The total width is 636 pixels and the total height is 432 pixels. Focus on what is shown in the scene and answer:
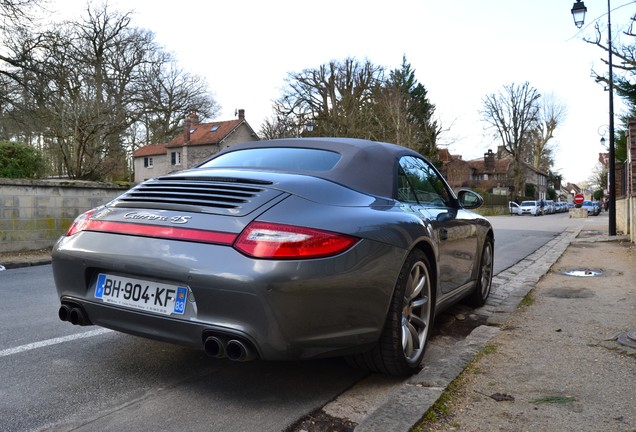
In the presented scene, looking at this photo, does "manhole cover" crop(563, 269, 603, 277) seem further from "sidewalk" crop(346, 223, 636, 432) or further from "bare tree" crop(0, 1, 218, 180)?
"bare tree" crop(0, 1, 218, 180)

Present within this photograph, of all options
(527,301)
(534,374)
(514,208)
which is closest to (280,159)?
(534,374)

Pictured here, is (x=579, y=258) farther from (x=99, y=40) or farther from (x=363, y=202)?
(x=99, y=40)

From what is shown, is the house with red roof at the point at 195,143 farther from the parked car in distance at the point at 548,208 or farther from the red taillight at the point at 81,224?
the red taillight at the point at 81,224

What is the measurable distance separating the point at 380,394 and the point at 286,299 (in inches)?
38.5

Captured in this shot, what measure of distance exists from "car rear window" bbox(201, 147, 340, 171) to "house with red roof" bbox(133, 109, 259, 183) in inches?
1872

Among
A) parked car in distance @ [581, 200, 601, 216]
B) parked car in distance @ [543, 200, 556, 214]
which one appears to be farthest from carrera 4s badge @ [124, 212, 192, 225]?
parked car in distance @ [543, 200, 556, 214]

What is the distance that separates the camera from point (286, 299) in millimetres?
2471

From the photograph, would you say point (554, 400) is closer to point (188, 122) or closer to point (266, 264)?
point (266, 264)

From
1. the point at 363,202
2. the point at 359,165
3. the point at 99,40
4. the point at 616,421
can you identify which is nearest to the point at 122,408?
the point at 363,202

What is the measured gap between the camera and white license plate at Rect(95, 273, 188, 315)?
2650mm

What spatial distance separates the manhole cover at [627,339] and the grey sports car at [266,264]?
1581 millimetres

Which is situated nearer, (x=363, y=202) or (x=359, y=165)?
(x=363, y=202)

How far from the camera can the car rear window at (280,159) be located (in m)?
→ 3.51

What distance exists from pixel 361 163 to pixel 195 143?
5309cm
